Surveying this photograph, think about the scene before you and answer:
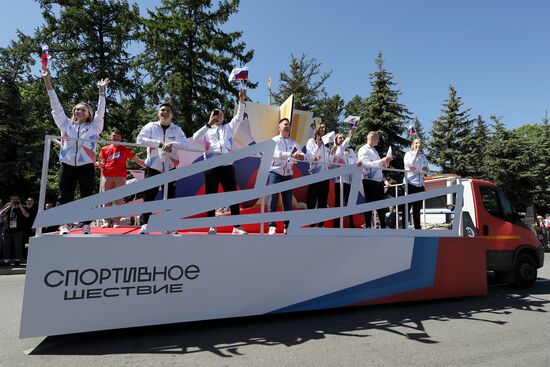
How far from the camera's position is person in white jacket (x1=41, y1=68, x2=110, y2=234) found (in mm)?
4789

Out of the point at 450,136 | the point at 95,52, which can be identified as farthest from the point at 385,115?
the point at 95,52

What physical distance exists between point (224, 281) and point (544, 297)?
6.19m

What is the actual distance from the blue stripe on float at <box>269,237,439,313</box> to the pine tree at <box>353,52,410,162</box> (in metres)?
19.6

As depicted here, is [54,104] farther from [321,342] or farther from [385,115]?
[385,115]

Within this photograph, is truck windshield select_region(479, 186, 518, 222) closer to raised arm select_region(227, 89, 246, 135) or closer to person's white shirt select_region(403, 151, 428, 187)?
person's white shirt select_region(403, 151, 428, 187)

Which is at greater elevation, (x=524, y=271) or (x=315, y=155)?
(x=315, y=155)

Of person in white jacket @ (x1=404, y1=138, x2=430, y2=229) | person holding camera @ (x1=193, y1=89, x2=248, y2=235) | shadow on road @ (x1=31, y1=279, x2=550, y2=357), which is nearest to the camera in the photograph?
shadow on road @ (x1=31, y1=279, x2=550, y2=357)

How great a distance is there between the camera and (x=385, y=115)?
24.8 metres

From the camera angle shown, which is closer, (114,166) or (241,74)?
(241,74)

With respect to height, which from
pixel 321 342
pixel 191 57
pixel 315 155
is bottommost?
pixel 321 342

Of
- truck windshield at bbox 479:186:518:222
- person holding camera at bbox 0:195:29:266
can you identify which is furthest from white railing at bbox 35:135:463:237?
person holding camera at bbox 0:195:29:266

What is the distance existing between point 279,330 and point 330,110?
116 ft

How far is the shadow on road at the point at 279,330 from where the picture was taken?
4.18 m

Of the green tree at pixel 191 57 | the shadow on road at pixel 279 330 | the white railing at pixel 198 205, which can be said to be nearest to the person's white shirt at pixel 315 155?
the white railing at pixel 198 205
